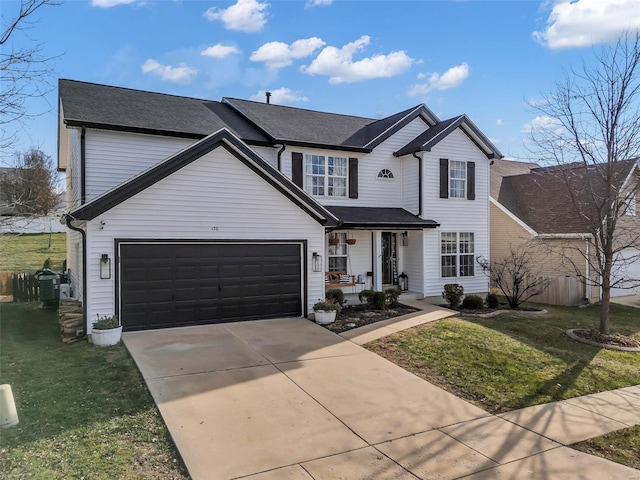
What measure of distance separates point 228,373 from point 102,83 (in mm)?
13083

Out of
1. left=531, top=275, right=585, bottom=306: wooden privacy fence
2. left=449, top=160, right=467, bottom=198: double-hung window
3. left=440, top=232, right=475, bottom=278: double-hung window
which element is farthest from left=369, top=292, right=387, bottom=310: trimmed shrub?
left=531, top=275, right=585, bottom=306: wooden privacy fence

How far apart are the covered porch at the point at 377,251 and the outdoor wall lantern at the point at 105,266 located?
7.30 m

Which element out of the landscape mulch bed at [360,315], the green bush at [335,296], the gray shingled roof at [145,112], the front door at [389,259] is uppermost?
the gray shingled roof at [145,112]

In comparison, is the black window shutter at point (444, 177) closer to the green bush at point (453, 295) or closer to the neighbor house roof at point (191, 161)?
the green bush at point (453, 295)

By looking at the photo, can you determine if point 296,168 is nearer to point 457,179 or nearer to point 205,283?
point 205,283

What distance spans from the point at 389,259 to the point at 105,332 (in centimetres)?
1113

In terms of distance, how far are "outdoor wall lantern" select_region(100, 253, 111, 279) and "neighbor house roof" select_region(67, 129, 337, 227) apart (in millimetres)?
1000

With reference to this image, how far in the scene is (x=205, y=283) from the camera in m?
11.9

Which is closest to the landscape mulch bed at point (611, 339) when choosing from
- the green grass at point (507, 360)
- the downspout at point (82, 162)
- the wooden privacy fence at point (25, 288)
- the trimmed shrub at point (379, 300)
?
the green grass at point (507, 360)

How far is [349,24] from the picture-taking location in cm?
1372

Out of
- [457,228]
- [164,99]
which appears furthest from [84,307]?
[457,228]

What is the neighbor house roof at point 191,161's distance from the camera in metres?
10.3

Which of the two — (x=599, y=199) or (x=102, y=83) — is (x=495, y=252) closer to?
(x=599, y=199)

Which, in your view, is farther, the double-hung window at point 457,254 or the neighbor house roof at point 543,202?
the neighbor house roof at point 543,202
